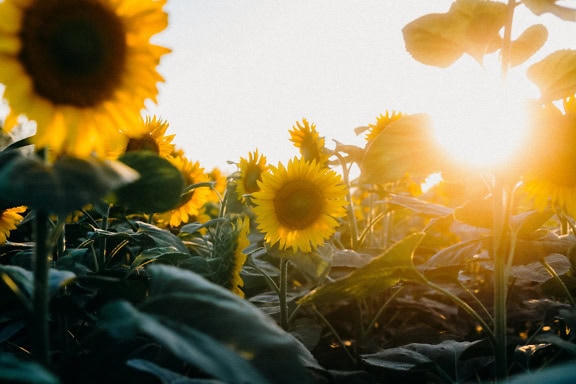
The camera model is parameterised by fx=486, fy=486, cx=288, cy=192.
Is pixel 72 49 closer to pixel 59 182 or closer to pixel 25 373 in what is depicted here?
pixel 59 182

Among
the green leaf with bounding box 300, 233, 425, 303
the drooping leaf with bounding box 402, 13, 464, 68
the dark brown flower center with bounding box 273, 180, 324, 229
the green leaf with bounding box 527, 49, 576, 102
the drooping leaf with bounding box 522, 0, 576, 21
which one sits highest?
the drooping leaf with bounding box 402, 13, 464, 68

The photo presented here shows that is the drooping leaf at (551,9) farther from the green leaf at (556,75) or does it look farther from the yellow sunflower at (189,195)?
the yellow sunflower at (189,195)

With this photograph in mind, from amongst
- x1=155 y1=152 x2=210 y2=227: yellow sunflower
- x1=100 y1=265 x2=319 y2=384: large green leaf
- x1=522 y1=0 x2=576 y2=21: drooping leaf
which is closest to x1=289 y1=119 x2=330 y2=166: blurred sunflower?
x1=155 y1=152 x2=210 y2=227: yellow sunflower

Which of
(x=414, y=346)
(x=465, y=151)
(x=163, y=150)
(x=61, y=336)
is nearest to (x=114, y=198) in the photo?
(x=61, y=336)

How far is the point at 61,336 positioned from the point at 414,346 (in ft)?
2.74

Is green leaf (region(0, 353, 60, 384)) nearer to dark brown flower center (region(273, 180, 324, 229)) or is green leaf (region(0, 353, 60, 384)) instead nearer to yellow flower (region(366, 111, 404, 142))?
dark brown flower center (region(273, 180, 324, 229))

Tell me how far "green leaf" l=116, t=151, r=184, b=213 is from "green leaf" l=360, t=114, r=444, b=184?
0.46m

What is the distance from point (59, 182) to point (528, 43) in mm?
1035

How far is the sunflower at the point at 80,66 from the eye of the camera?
0.69 meters

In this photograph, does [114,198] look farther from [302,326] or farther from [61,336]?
[302,326]

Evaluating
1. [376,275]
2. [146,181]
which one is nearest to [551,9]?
[376,275]

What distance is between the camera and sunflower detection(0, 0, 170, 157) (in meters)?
0.69

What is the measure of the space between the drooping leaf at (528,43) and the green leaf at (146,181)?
0.84 meters

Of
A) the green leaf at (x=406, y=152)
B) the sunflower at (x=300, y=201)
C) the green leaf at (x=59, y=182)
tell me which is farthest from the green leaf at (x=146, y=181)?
the sunflower at (x=300, y=201)
